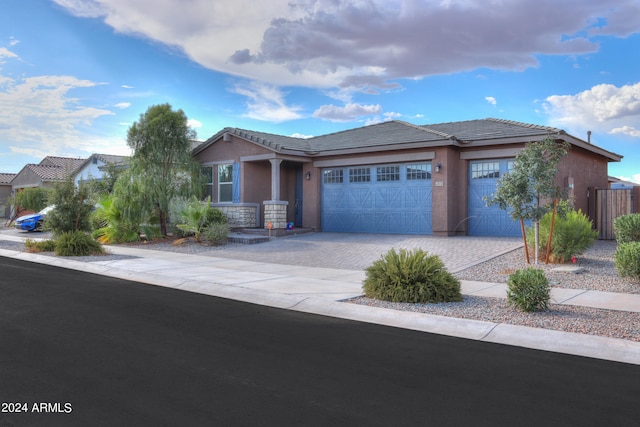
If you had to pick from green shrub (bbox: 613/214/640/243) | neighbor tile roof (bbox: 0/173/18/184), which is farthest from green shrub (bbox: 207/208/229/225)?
neighbor tile roof (bbox: 0/173/18/184)

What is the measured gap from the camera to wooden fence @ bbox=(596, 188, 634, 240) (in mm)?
18672

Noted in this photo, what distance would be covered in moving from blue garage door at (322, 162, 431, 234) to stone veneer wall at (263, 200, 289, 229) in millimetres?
2093

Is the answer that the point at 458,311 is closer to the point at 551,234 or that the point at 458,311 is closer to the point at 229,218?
the point at 551,234

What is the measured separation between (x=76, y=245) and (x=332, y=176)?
10340mm

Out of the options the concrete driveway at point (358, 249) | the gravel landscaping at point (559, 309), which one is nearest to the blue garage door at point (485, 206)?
the concrete driveway at point (358, 249)

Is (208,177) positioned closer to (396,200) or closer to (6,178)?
(396,200)

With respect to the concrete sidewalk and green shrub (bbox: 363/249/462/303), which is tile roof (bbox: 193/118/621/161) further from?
green shrub (bbox: 363/249/462/303)

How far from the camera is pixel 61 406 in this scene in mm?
4270

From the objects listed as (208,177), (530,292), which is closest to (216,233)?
(208,177)

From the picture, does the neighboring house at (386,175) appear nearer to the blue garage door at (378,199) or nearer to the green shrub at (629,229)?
the blue garage door at (378,199)

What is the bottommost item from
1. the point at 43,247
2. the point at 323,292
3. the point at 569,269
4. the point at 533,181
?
the point at 323,292

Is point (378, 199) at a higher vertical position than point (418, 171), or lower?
lower

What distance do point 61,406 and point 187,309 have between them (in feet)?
13.7

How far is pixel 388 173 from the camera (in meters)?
20.4
